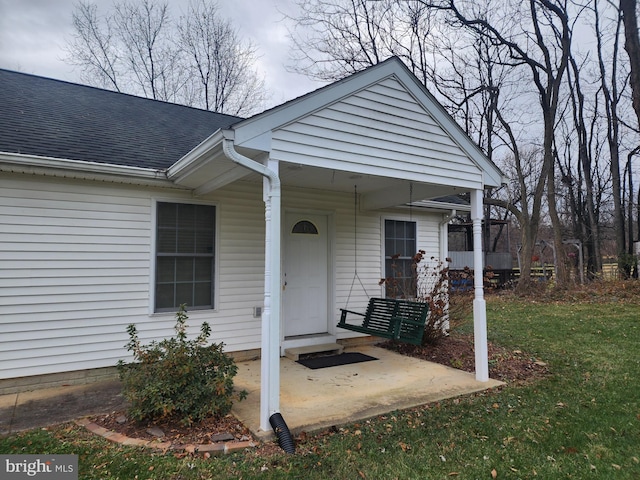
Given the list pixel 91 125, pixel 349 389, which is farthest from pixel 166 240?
pixel 349 389

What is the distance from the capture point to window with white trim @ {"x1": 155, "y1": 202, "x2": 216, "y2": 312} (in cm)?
507

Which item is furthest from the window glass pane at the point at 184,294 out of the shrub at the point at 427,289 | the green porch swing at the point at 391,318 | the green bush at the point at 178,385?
the shrub at the point at 427,289

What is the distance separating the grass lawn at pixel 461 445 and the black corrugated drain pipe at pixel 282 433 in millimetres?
81

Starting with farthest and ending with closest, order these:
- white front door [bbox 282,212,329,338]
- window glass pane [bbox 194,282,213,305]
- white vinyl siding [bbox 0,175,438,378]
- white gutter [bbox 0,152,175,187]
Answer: white front door [bbox 282,212,329,338] → window glass pane [bbox 194,282,213,305] → white vinyl siding [bbox 0,175,438,378] → white gutter [bbox 0,152,175,187]

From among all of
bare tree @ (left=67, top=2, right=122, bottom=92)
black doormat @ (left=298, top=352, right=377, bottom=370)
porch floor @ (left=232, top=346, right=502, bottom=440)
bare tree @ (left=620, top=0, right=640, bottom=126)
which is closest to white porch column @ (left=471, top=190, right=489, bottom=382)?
porch floor @ (left=232, top=346, right=502, bottom=440)

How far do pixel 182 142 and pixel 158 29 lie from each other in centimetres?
1487

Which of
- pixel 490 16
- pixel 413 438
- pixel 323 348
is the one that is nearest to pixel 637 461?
pixel 413 438

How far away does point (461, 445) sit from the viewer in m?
3.10

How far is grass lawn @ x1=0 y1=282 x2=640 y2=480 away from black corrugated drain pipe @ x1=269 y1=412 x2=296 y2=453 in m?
0.08

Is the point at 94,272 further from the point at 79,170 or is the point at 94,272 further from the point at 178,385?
the point at 178,385

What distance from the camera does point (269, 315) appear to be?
11.1 ft

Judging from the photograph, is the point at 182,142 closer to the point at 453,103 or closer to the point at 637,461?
the point at 637,461

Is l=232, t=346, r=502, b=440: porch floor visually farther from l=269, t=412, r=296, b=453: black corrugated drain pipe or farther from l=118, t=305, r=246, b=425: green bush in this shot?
l=118, t=305, r=246, b=425: green bush

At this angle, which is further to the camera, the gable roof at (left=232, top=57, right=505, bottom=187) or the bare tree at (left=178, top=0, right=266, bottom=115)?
the bare tree at (left=178, top=0, right=266, bottom=115)
